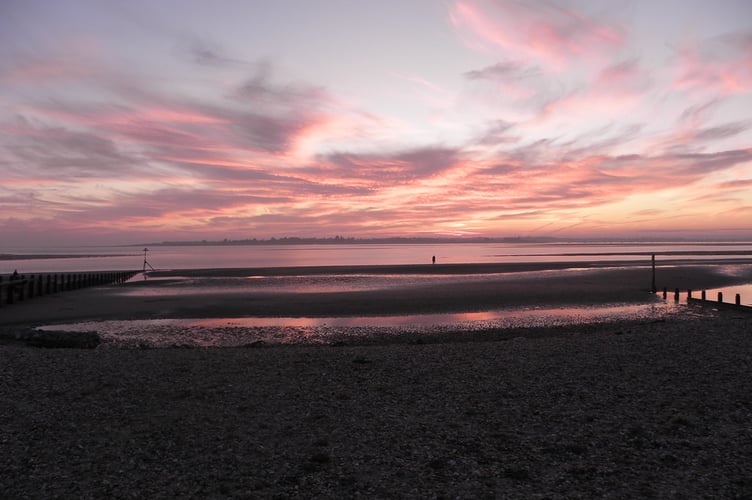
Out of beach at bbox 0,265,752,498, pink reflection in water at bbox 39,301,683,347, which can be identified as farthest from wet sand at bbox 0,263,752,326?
beach at bbox 0,265,752,498

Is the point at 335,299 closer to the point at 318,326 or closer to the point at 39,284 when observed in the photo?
the point at 318,326

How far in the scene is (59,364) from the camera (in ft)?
46.8

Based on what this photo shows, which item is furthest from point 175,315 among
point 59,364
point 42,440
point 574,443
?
point 574,443

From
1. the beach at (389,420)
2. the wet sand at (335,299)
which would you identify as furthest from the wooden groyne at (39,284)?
the beach at (389,420)

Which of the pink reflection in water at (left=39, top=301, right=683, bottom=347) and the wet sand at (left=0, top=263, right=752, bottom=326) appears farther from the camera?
the wet sand at (left=0, top=263, right=752, bottom=326)

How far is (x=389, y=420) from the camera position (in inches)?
393

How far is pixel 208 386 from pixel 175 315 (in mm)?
17273

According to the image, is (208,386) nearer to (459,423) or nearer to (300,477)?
(300,477)

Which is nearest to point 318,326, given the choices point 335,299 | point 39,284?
point 335,299

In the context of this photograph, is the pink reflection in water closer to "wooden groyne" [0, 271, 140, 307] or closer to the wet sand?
the wet sand

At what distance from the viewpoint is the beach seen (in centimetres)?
731

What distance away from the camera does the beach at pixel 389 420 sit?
24.0 ft

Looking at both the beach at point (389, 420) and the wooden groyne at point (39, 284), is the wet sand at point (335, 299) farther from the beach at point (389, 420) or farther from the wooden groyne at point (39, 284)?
the beach at point (389, 420)

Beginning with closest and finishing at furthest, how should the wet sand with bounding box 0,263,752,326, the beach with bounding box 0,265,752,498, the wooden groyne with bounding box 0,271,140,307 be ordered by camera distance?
the beach with bounding box 0,265,752,498 → the wet sand with bounding box 0,263,752,326 → the wooden groyne with bounding box 0,271,140,307
